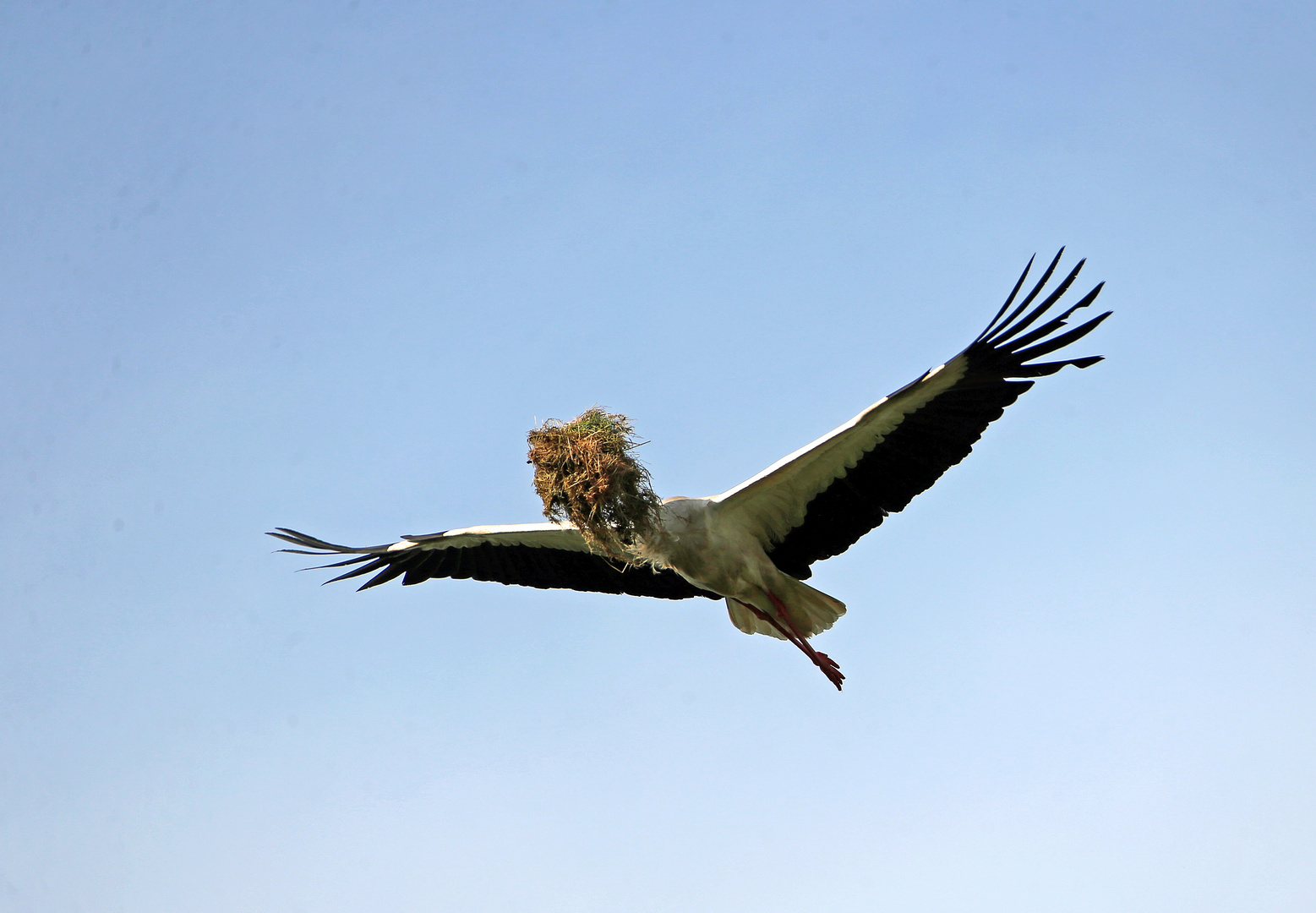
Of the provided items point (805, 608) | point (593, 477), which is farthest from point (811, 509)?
point (593, 477)

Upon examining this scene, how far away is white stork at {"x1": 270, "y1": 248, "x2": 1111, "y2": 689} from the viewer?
7223 mm

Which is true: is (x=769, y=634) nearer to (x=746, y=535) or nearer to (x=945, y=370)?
(x=746, y=535)

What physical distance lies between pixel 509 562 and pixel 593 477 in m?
2.45

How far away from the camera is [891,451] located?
765 centimetres

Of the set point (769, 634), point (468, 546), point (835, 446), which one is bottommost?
point (769, 634)

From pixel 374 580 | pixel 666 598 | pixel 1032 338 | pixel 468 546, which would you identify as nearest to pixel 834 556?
pixel 666 598

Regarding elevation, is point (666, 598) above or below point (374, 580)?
below

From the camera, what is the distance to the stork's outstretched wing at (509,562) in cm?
848

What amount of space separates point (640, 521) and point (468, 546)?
229 cm

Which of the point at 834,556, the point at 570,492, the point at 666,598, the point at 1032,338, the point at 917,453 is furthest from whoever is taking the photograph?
the point at 666,598

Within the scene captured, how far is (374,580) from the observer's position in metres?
9.12

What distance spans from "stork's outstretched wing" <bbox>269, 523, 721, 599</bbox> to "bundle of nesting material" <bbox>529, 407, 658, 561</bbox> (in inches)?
57.4

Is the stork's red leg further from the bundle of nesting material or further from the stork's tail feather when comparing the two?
the bundle of nesting material

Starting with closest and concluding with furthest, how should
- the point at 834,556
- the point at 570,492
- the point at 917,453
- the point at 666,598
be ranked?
the point at 570,492
the point at 917,453
the point at 834,556
the point at 666,598
